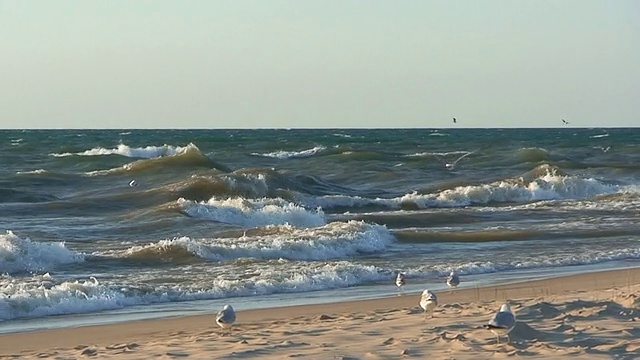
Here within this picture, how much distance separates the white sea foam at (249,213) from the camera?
69.3 ft

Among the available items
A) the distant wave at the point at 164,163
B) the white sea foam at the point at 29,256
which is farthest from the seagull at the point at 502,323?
the distant wave at the point at 164,163

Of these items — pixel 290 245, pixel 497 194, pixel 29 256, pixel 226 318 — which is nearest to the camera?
pixel 226 318

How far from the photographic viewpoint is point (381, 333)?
8.16 meters

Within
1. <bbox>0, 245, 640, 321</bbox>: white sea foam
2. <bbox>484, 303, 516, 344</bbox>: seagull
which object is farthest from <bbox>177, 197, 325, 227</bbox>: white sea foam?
<bbox>484, 303, 516, 344</bbox>: seagull

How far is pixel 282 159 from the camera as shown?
153 feet

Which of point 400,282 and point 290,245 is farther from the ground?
point 290,245

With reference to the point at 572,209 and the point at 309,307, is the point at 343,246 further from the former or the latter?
the point at 572,209

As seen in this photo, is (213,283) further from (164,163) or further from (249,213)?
(164,163)

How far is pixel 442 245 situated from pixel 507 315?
9.70 metres

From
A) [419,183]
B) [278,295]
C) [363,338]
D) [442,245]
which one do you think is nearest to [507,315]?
[363,338]

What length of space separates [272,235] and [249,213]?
492 centimetres

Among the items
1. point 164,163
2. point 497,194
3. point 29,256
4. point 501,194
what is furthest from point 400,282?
point 164,163

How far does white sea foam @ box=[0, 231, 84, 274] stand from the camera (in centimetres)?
1377

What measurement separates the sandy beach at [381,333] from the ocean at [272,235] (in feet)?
2.71
